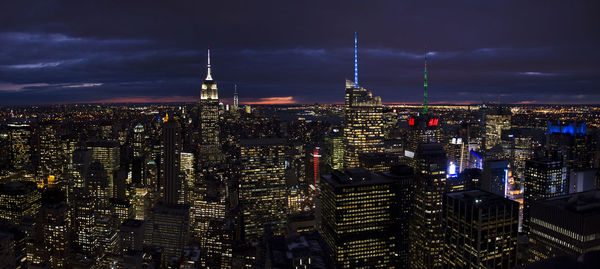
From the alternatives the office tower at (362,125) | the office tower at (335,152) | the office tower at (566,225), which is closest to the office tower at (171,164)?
the office tower at (335,152)

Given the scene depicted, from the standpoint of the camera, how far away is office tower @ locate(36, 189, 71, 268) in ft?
118

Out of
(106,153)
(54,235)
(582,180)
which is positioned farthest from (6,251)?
(582,180)

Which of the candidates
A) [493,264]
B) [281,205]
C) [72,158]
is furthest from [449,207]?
[72,158]

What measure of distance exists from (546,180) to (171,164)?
4535 cm

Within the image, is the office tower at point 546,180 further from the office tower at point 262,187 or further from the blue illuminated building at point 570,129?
the office tower at point 262,187

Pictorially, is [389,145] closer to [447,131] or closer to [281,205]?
[447,131]

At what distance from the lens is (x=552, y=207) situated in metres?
18.4

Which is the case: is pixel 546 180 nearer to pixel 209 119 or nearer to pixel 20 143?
pixel 209 119

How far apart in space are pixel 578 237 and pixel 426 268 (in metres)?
15.8

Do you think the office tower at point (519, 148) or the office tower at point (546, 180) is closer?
the office tower at point (546, 180)

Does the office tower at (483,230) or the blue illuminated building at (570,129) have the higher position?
the blue illuminated building at (570,129)

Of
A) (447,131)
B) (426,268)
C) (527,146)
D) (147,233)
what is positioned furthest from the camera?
(447,131)

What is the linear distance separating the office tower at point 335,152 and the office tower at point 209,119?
2012 centimetres

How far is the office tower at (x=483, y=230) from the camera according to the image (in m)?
19.9
